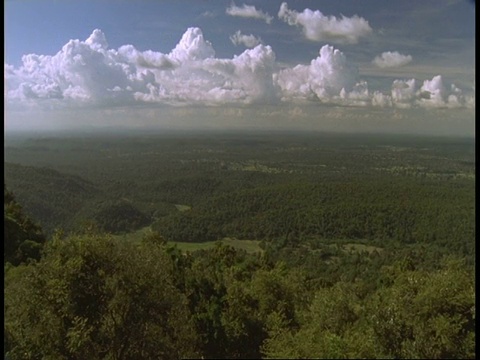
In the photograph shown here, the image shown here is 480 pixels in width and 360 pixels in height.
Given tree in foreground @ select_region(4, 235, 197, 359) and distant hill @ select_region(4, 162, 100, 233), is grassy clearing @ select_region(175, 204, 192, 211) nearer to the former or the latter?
distant hill @ select_region(4, 162, 100, 233)

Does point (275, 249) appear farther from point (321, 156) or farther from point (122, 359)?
point (122, 359)

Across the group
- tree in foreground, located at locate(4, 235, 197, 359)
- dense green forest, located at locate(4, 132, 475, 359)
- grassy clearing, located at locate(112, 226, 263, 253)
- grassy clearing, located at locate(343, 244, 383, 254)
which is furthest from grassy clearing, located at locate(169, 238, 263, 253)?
tree in foreground, located at locate(4, 235, 197, 359)

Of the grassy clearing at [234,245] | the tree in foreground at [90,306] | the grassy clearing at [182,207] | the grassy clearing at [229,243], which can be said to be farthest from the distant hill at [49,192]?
the tree in foreground at [90,306]

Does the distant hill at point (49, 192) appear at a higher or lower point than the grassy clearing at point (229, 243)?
higher

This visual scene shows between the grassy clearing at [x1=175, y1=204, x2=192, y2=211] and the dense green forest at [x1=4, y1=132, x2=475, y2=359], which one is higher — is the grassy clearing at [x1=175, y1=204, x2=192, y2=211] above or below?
below

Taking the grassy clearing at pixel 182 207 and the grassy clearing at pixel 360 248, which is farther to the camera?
the grassy clearing at pixel 182 207

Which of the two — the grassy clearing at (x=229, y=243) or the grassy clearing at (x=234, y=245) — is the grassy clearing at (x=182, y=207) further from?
the grassy clearing at (x=234, y=245)

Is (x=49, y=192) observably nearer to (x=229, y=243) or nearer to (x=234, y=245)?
(x=229, y=243)

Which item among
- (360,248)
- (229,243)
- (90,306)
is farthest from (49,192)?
(90,306)
